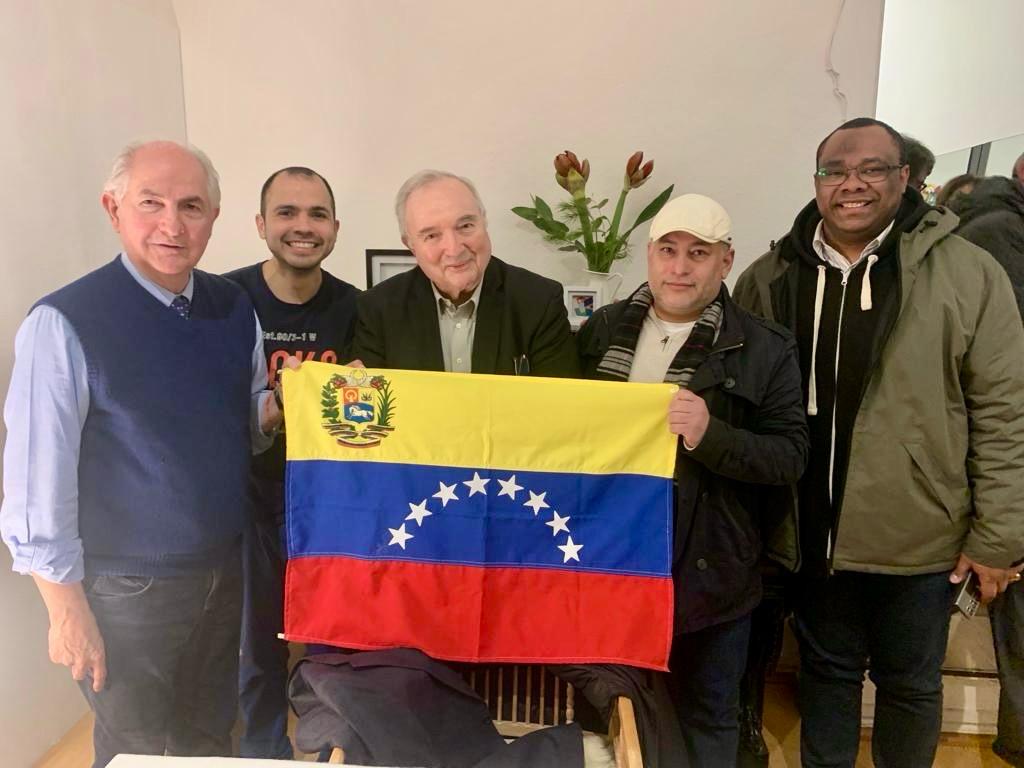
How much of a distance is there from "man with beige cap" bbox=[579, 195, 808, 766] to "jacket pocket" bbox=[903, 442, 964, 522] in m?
0.30

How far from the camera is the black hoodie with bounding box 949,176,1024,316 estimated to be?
5.96ft

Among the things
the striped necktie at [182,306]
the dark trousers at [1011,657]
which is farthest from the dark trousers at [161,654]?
the dark trousers at [1011,657]

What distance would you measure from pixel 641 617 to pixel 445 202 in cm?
106

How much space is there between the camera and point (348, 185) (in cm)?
280

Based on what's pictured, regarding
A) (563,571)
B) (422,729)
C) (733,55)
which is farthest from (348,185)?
(422,729)

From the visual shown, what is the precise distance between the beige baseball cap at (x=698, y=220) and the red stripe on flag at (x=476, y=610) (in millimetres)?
791

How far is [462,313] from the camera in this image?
1584 millimetres

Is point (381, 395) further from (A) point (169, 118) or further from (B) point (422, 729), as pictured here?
(A) point (169, 118)

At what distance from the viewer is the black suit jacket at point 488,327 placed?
5.04 ft

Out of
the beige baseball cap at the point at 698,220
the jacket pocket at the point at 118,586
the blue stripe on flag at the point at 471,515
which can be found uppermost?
the beige baseball cap at the point at 698,220

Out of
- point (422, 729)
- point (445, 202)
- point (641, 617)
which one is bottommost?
point (422, 729)

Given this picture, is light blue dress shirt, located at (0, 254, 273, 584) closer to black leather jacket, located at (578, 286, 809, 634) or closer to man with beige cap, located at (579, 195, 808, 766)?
man with beige cap, located at (579, 195, 808, 766)

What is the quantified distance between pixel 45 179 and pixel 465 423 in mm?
1604

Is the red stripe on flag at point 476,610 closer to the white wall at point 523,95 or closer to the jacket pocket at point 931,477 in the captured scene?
the jacket pocket at point 931,477
